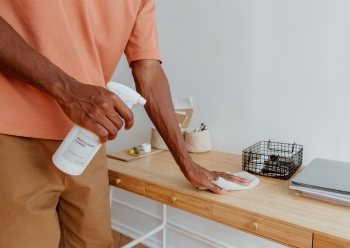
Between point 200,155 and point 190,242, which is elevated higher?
point 200,155

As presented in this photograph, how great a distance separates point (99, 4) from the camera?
2.42 feet

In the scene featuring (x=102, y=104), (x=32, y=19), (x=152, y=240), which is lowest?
(x=152, y=240)

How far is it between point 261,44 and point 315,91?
28cm

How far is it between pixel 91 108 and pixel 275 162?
71 cm

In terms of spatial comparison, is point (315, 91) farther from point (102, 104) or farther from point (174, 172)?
point (102, 104)

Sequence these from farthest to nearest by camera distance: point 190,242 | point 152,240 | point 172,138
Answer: point 152,240
point 190,242
point 172,138

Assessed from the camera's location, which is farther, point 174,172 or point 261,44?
point 261,44

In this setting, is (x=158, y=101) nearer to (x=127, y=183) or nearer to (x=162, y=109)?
(x=162, y=109)

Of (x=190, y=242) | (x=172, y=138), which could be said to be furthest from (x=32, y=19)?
(x=190, y=242)

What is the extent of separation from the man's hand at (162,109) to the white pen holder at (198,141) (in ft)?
1.25

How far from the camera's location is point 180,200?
92 cm

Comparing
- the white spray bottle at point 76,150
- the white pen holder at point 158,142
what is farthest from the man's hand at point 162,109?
the white pen holder at point 158,142

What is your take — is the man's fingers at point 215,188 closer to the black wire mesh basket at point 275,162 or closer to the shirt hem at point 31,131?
the black wire mesh basket at point 275,162

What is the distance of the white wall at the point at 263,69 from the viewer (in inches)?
42.3
